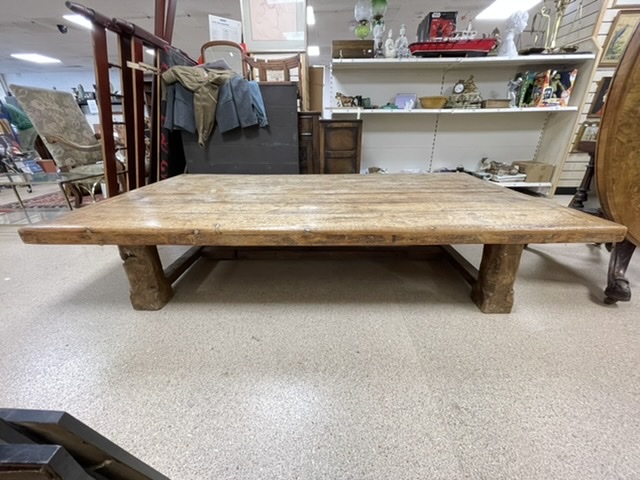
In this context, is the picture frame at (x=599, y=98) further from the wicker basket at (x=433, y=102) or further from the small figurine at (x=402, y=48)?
the small figurine at (x=402, y=48)

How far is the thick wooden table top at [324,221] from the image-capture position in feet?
2.81

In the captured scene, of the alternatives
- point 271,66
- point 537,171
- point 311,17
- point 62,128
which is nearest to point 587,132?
point 537,171

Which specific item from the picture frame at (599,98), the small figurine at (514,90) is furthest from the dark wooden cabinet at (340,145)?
the picture frame at (599,98)

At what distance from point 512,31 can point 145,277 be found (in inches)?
139

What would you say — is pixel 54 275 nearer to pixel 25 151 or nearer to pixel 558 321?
pixel 558 321

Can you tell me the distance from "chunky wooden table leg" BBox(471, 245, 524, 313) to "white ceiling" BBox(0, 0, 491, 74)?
4.19m

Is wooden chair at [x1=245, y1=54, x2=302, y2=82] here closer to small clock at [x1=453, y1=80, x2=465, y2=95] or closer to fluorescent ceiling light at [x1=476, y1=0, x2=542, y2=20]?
small clock at [x1=453, y1=80, x2=465, y2=95]

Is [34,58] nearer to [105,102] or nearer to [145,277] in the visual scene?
[105,102]

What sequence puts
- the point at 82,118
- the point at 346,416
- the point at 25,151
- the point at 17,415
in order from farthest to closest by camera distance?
the point at 25,151 → the point at 82,118 → the point at 346,416 → the point at 17,415

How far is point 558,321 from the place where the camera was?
1.09 m

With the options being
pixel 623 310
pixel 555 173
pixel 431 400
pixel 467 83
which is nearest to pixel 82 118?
pixel 431 400

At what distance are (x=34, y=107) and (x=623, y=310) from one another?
389 cm

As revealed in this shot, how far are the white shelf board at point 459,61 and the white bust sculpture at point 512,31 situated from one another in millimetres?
80

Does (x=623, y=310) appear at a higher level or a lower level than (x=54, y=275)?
higher
